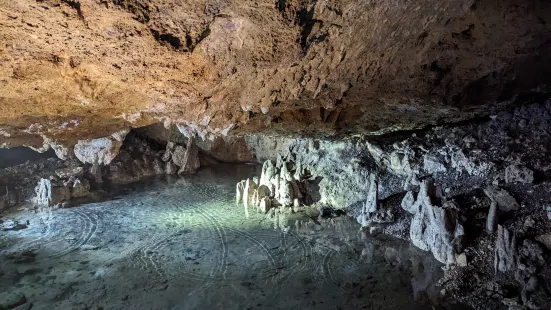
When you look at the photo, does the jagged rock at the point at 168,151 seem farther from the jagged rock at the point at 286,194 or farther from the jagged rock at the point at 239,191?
the jagged rock at the point at 286,194

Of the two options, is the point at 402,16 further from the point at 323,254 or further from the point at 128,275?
the point at 128,275

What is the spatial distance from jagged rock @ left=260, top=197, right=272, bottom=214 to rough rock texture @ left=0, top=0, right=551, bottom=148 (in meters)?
3.01

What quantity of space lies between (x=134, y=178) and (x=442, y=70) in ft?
33.9

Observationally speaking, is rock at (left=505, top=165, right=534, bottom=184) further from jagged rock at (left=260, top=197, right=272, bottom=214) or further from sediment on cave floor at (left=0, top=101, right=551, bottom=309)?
jagged rock at (left=260, top=197, right=272, bottom=214)

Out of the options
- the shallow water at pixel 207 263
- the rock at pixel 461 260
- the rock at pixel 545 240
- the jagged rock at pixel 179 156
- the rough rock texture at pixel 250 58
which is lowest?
the shallow water at pixel 207 263

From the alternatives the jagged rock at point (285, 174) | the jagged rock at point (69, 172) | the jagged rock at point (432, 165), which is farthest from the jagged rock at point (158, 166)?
the jagged rock at point (432, 165)

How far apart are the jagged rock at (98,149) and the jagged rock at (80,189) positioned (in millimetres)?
1242

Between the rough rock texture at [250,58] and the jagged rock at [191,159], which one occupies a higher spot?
the rough rock texture at [250,58]

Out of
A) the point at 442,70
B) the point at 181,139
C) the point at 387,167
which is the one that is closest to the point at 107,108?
the point at 442,70

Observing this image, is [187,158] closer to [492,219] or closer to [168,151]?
[168,151]

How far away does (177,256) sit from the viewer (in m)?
5.52

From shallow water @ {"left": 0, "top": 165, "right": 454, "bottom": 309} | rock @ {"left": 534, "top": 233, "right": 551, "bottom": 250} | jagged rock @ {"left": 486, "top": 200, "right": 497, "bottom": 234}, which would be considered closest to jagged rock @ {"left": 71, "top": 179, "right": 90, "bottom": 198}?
shallow water @ {"left": 0, "top": 165, "right": 454, "bottom": 309}

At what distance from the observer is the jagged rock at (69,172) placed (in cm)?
1046

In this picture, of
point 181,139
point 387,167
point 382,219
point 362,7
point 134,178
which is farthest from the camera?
point 181,139
